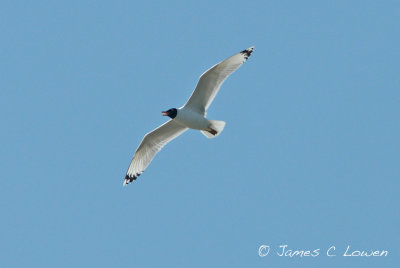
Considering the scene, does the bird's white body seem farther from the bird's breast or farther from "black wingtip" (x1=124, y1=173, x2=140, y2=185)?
"black wingtip" (x1=124, y1=173, x2=140, y2=185)

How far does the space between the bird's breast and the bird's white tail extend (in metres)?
0.11

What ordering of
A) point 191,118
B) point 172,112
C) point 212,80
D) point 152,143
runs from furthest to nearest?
1. point 152,143
2. point 172,112
3. point 191,118
4. point 212,80

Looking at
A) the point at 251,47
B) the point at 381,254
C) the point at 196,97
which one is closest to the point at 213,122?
the point at 196,97

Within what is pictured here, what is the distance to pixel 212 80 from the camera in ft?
36.3

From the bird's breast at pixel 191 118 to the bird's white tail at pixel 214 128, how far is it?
4.1 inches

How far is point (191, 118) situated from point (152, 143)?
1.49m

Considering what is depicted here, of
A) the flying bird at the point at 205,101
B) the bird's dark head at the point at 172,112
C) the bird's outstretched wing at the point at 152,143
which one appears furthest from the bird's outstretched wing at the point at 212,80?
the bird's outstretched wing at the point at 152,143

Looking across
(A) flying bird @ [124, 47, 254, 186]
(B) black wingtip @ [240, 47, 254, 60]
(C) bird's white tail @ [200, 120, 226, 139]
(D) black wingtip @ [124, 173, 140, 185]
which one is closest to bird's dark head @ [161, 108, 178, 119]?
(A) flying bird @ [124, 47, 254, 186]

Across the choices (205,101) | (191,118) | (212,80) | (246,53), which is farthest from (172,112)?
(246,53)

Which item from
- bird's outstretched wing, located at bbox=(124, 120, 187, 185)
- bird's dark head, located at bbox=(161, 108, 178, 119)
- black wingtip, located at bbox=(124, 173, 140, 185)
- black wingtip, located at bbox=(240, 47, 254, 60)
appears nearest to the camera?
black wingtip, located at bbox=(240, 47, 254, 60)

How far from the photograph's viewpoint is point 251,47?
11227 mm

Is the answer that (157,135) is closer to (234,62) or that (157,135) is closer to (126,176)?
(126,176)

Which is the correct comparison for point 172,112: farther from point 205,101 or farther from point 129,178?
point 129,178

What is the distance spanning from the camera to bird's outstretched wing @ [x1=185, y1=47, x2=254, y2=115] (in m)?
11.0
